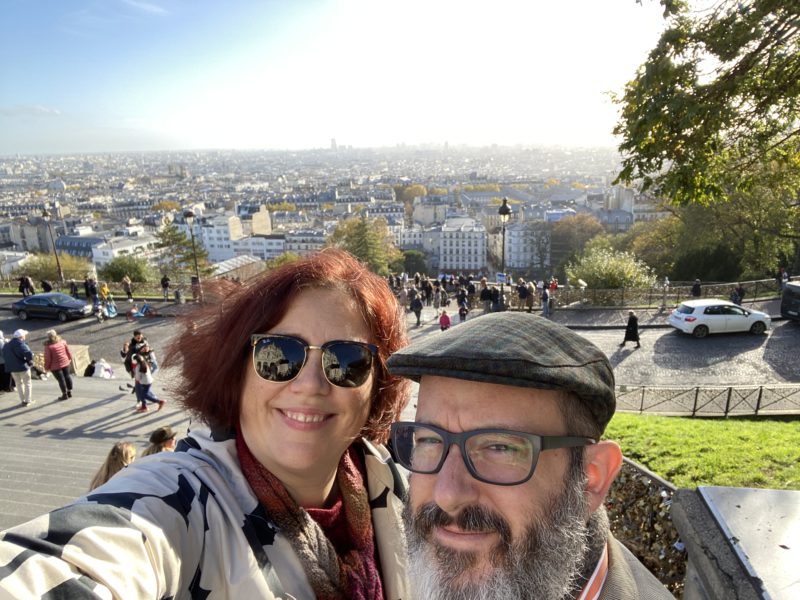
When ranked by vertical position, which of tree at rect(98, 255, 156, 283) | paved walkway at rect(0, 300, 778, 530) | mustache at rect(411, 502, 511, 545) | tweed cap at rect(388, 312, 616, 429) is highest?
tweed cap at rect(388, 312, 616, 429)

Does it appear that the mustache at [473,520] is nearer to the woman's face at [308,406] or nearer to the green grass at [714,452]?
the woman's face at [308,406]

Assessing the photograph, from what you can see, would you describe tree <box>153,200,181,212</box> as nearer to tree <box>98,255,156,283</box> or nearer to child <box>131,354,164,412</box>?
tree <box>98,255,156,283</box>

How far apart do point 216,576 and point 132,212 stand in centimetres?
21276

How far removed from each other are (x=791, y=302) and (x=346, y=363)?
17.8m

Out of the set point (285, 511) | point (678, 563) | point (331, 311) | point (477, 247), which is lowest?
point (477, 247)

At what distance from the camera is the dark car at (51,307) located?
18.0 m

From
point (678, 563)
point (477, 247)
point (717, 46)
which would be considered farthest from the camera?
A: point (477, 247)

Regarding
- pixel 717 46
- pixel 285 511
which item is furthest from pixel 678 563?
pixel 717 46

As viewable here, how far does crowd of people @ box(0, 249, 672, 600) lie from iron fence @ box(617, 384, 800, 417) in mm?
8415

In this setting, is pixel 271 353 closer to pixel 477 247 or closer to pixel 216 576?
pixel 216 576

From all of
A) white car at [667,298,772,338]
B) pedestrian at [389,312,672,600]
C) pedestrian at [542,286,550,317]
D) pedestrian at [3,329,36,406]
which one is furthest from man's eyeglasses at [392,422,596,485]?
pedestrian at [542,286,550,317]

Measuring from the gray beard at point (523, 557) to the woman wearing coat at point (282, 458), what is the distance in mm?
442

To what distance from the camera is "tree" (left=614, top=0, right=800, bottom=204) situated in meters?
5.46

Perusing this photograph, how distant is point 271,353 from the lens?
1934 mm
